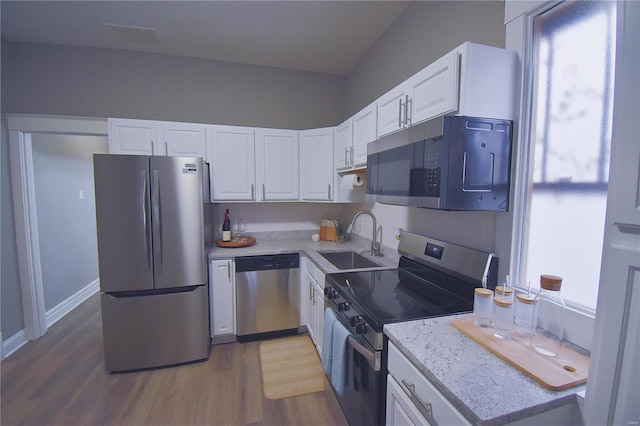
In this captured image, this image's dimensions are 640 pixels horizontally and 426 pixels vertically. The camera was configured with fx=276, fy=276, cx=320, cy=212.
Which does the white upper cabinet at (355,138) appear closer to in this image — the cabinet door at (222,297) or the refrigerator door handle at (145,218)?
the cabinet door at (222,297)

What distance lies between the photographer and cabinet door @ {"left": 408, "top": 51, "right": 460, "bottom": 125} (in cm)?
119

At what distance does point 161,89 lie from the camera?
2.86 meters

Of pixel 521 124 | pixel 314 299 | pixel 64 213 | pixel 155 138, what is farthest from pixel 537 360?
pixel 64 213

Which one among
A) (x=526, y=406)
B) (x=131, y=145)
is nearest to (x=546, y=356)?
(x=526, y=406)

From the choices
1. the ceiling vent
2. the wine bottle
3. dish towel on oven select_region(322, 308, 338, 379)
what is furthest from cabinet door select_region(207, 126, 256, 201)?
dish towel on oven select_region(322, 308, 338, 379)

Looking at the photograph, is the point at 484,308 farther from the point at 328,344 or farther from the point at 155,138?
the point at 155,138

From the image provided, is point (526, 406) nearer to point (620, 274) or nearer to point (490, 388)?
point (490, 388)

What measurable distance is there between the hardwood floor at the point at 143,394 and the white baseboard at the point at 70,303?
502mm

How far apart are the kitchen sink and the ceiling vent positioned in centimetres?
251

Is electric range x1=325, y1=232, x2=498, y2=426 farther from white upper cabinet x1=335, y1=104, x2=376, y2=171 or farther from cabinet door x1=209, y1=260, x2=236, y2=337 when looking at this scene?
cabinet door x1=209, y1=260, x2=236, y2=337

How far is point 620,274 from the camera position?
65cm

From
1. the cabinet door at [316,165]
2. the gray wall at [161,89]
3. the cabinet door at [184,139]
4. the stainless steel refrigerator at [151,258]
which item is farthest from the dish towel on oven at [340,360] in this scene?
the gray wall at [161,89]

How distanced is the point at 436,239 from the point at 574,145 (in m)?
0.82

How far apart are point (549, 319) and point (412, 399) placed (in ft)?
2.11
